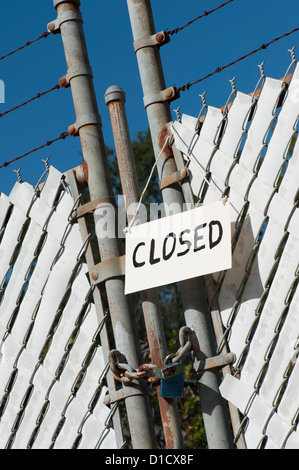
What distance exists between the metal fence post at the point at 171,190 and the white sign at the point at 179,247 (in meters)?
0.13

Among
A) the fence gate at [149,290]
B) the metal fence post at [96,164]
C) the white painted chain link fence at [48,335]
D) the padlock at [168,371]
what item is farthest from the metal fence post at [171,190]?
the white painted chain link fence at [48,335]

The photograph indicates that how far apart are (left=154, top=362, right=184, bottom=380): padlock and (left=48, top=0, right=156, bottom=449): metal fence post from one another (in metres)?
0.23

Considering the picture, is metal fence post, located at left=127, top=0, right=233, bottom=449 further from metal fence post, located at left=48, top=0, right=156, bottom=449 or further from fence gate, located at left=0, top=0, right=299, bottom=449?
metal fence post, located at left=48, top=0, right=156, bottom=449

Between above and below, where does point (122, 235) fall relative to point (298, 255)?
above

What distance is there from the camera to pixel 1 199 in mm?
3654

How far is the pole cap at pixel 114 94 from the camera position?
3.17 m

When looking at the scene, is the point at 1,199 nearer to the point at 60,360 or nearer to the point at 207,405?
the point at 60,360

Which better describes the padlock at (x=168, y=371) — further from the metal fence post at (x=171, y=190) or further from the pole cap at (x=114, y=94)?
the pole cap at (x=114, y=94)

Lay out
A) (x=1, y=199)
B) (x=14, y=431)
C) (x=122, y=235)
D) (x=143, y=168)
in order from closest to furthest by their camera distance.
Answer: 1. (x=122, y=235)
2. (x=14, y=431)
3. (x=1, y=199)
4. (x=143, y=168)

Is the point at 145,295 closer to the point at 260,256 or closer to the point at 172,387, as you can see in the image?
the point at 172,387

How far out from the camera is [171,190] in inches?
119

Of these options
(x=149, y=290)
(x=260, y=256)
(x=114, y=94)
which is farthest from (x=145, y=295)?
(x=114, y=94)
